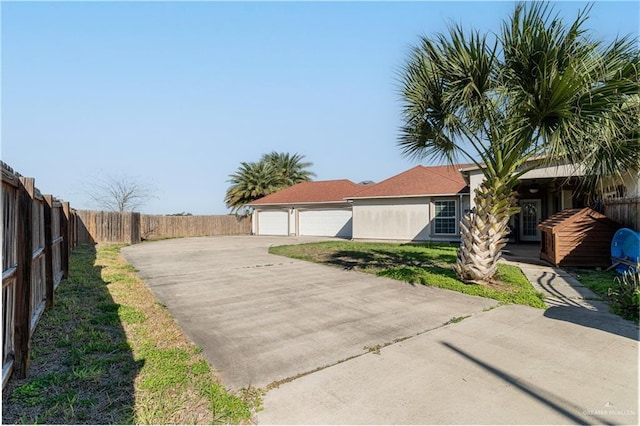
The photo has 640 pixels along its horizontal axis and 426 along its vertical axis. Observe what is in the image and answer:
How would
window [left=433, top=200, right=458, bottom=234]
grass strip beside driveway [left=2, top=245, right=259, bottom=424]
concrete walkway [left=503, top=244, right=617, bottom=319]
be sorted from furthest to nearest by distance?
window [left=433, top=200, right=458, bottom=234] < concrete walkway [left=503, top=244, right=617, bottom=319] < grass strip beside driveway [left=2, top=245, right=259, bottom=424]

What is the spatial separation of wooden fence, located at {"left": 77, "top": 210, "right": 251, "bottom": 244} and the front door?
21756mm

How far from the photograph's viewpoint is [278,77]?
1198 cm

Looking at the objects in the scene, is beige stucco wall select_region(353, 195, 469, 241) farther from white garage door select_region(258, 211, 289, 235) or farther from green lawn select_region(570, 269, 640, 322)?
green lawn select_region(570, 269, 640, 322)

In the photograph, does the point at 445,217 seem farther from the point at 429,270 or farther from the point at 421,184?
the point at 429,270

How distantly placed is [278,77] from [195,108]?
544 cm

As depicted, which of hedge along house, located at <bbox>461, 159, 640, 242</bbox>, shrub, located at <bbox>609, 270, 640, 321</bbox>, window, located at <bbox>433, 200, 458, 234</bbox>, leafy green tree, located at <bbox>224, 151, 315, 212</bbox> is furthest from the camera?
leafy green tree, located at <bbox>224, 151, 315, 212</bbox>

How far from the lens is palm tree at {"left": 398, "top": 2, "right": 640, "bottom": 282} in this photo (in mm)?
5457

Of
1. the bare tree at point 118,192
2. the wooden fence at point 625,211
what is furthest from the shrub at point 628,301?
the bare tree at point 118,192

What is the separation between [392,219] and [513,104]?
13.5m

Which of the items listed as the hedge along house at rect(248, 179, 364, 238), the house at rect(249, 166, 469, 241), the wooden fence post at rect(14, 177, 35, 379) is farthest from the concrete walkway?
the hedge along house at rect(248, 179, 364, 238)

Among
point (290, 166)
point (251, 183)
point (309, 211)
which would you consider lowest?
point (309, 211)

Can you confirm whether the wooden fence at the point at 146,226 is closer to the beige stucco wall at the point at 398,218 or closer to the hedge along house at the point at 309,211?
the hedge along house at the point at 309,211

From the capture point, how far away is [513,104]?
6141mm

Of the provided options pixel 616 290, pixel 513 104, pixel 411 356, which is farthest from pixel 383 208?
pixel 411 356
